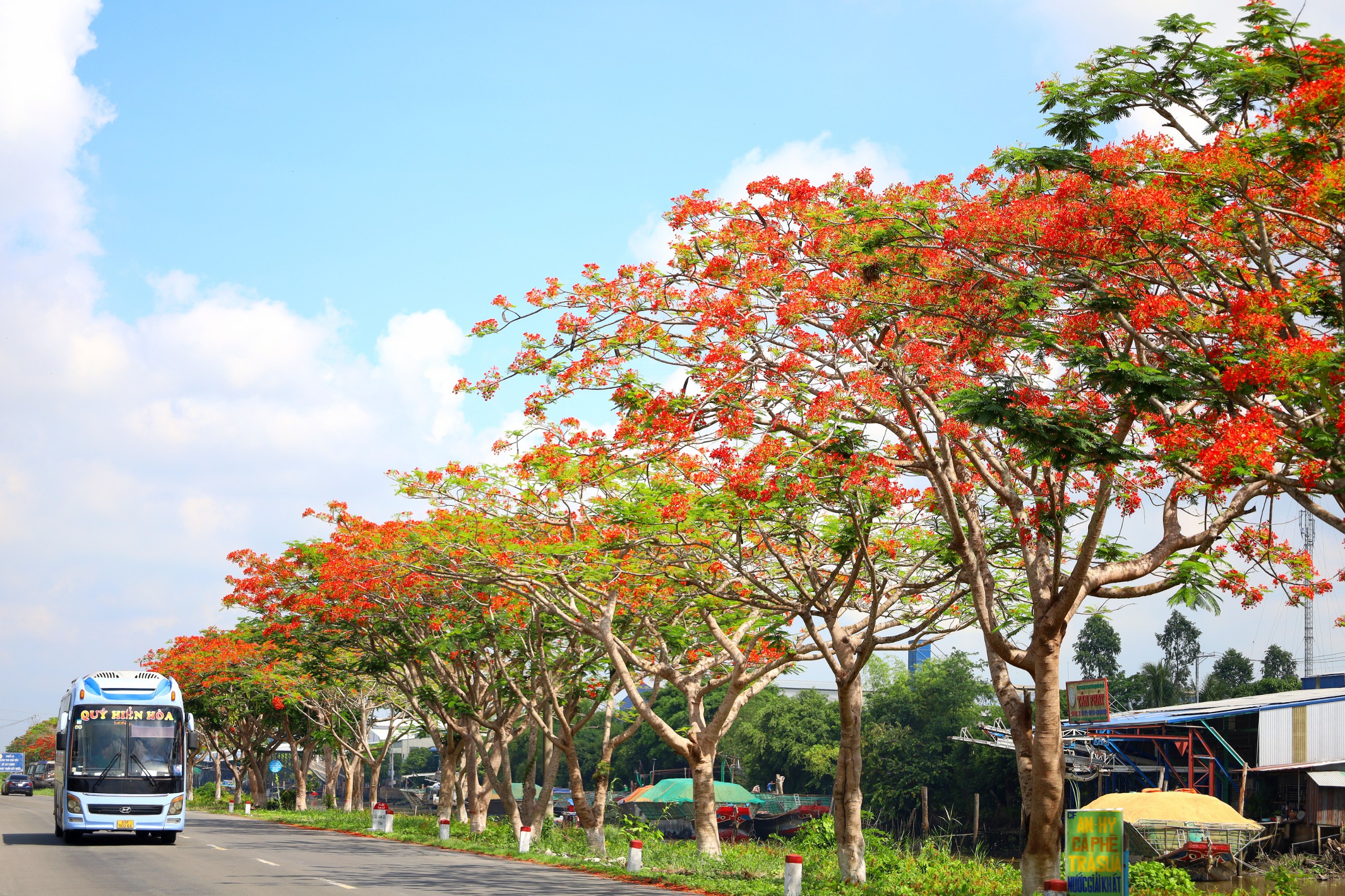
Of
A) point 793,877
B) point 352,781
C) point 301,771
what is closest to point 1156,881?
point 793,877

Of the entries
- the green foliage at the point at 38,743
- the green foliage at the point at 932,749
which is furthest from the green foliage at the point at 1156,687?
the green foliage at the point at 38,743

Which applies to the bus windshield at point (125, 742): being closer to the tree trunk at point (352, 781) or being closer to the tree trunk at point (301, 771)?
the tree trunk at point (352, 781)

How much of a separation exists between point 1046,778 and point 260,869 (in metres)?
12.4

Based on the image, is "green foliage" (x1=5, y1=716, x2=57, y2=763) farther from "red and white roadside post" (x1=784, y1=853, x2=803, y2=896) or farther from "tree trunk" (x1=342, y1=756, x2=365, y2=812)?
"red and white roadside post" (x1=784, y1=853, x2=803, y2=896)

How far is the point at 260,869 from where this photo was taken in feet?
60.4

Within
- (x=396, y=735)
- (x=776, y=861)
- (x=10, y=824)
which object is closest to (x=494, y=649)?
(x=776, y=861)

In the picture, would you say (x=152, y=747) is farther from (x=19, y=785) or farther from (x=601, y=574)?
(x=19, y=785)

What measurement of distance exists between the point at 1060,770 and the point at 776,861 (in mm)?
9003

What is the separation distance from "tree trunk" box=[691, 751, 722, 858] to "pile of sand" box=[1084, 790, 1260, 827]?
332 inches

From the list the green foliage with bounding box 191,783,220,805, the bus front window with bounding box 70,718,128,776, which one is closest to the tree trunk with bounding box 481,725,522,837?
the bus front window with bounding box 70,718,128,776

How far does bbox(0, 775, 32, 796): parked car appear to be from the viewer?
64.7 meters

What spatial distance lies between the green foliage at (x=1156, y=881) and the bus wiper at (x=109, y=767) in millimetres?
17890

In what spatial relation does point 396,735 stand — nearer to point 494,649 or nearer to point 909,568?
point 494,649

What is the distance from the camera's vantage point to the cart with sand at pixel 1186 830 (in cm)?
2481
